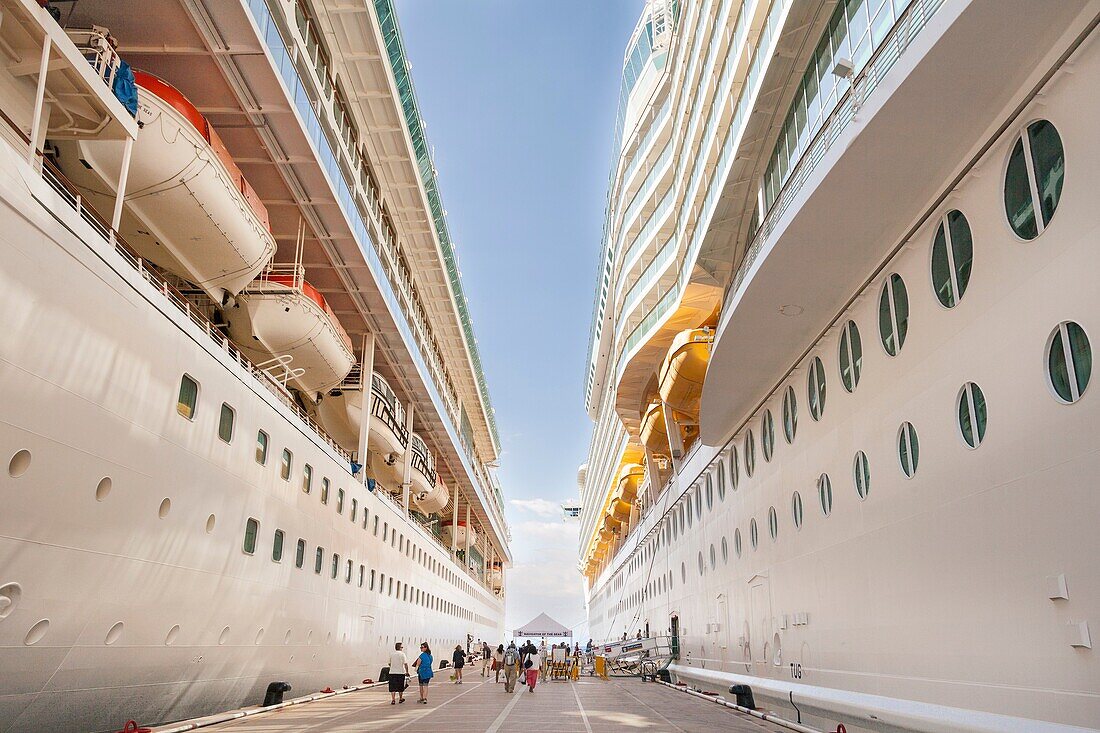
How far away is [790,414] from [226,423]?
38.1 feet

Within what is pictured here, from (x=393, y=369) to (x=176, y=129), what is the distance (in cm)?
1928

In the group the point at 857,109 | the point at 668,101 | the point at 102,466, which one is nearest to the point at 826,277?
the point at 857,109

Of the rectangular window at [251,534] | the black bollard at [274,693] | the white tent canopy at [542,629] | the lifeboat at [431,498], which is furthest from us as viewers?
the white tent canopy at [542,629]

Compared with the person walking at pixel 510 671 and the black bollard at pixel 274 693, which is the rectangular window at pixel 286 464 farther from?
the person walking at pixel 510 671

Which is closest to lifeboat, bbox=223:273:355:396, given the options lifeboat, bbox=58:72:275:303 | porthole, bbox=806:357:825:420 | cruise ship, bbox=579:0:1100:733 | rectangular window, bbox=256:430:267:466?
lifeboat, bbox=58:72:275:303

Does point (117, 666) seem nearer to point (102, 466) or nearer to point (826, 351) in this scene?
point (102, 466)

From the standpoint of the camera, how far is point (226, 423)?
14320mm

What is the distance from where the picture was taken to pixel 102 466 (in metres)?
9.74

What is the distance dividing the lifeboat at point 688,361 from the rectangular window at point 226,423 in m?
13.2

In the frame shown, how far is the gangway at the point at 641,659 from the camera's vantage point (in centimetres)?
3177

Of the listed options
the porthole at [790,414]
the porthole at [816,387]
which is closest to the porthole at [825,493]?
the porthole at [816,387]

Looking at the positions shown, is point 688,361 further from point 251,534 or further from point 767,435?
point 251,534

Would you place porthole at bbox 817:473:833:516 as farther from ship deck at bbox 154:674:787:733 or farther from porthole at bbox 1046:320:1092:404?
porthole at bbox 1046:320:1092:404

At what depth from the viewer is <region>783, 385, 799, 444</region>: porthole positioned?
55.4ft
